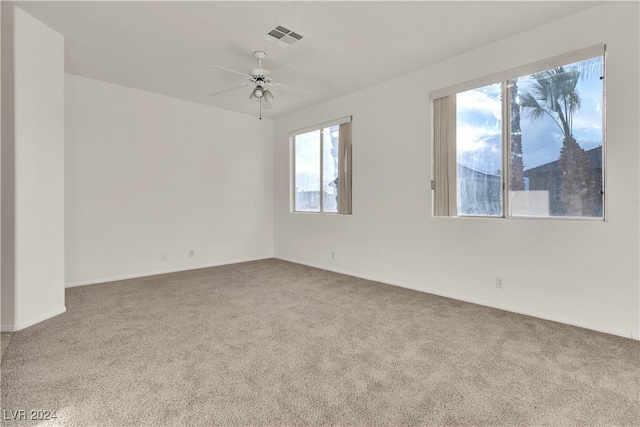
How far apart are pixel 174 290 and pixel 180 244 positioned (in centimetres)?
137

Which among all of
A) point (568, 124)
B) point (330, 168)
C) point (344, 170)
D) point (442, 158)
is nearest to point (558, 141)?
point (568, 124)

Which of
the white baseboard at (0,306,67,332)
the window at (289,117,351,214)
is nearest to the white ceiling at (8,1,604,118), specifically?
the window at (289,117,351,214)

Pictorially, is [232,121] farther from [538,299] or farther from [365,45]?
[538,299]

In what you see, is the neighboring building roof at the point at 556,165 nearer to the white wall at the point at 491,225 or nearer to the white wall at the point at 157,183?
the white wall at the point at 491,225

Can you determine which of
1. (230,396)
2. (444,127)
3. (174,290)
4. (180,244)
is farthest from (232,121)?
(230,396)

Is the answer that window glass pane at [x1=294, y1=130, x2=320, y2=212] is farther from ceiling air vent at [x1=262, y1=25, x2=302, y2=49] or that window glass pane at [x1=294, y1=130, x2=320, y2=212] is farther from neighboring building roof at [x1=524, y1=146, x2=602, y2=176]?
neighboring building roof at [x1=524, y1=146, x2=602, y2=176]

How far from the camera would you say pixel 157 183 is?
497cm

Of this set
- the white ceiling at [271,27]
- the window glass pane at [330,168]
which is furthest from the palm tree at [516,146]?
the window glass pane at [330,168]

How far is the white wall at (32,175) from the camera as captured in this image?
2766mm

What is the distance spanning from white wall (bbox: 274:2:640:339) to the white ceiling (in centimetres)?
22

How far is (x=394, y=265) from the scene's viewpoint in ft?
14.3

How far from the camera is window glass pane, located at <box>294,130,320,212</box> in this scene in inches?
228

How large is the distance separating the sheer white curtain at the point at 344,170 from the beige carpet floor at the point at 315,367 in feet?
6.55

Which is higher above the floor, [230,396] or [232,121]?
[232,121]
